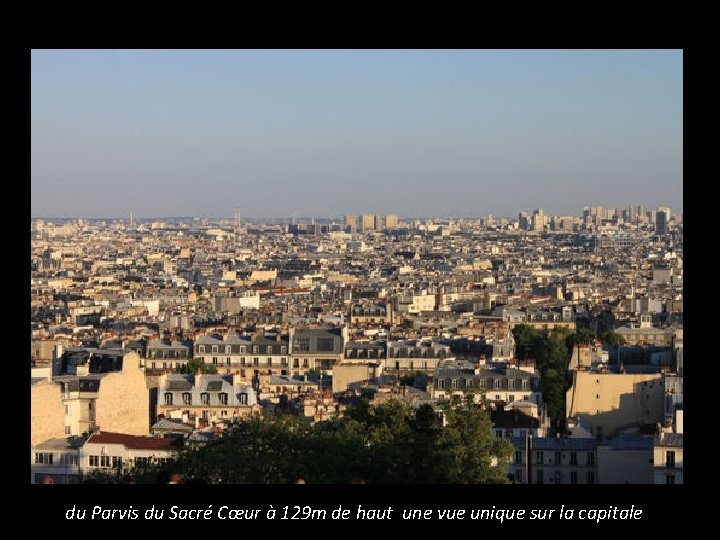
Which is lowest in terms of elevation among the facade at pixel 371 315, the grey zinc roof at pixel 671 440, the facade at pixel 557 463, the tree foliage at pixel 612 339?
the facade at pixel 557 463

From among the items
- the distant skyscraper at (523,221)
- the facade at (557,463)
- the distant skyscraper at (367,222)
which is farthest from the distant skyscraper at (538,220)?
the facade at (557,463)

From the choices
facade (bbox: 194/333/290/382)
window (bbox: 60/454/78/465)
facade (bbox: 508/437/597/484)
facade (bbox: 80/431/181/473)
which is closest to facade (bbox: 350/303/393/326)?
facade (bbox: 194/333/290/382)

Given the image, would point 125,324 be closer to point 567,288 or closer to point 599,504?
point 567,288

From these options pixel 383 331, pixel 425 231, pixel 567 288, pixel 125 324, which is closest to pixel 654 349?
pixel 383 331

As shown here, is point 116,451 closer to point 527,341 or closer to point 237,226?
point 527,341

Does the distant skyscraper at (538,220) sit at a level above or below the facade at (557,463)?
above

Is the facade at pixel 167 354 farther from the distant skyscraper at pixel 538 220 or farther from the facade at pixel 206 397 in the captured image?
the distant skyscraper at pixel 538 220

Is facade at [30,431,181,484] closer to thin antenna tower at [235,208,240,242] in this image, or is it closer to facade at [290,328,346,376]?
facade at [290,328,346,376]

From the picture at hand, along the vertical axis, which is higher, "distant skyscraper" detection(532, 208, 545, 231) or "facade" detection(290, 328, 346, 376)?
"distant skyscraper" detection(532, 208, 545, 231)
